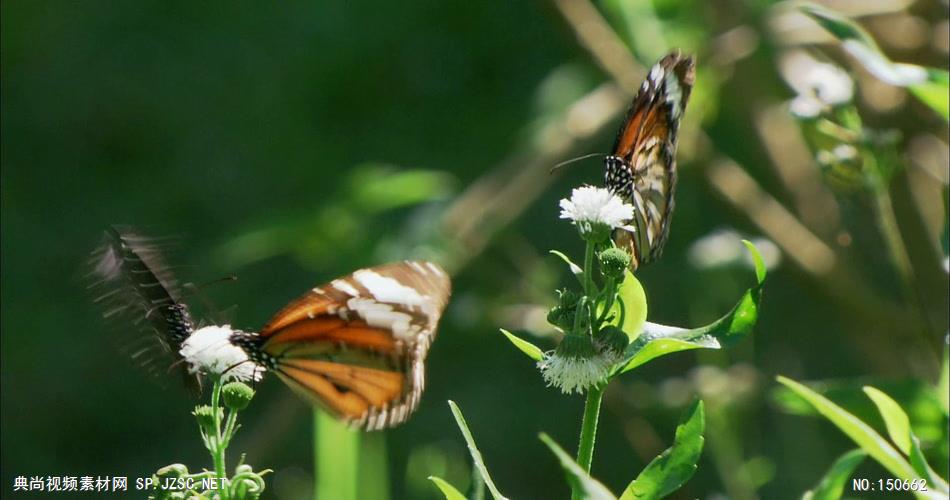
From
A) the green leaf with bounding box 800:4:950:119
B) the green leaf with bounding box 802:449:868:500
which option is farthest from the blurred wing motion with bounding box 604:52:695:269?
the green leaf with bounding box 802:449:868:500

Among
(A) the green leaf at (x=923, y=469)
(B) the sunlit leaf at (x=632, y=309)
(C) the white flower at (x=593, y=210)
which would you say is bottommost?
(A) the green leaf at (x=923, y=469)

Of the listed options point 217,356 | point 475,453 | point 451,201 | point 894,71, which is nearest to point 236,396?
point 217,356

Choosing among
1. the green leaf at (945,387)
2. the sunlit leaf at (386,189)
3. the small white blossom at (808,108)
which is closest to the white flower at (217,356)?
the green leaf at (945,387)

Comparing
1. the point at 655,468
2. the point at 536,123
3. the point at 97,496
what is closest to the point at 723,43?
the point at 536,123

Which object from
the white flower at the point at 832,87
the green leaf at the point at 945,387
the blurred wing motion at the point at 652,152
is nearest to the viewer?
the green leaf at the point at 945,387

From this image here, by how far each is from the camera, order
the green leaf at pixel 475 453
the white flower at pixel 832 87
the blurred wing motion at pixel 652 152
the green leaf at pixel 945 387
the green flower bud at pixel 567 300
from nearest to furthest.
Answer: the green leaf at pixel 475 453, the green flower bud at pixel 567 300, the green leaf at pixel 945 387, the blurred wing motion at pixel 652 152, the white flower at pixel 832 87

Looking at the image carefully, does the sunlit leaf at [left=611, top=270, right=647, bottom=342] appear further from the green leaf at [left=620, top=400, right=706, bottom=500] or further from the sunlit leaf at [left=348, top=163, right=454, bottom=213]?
the sunlit leaf at [left=348, top=163, right=454, bottom=213]

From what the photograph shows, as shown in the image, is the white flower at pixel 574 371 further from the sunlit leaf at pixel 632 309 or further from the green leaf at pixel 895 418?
the green leaf at pixel 895 418

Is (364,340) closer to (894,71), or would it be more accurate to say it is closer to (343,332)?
(343,332)
